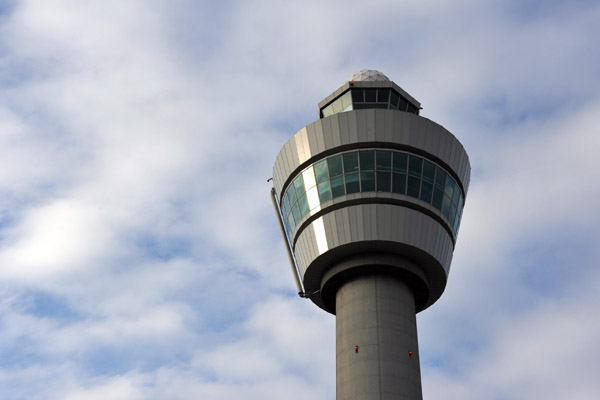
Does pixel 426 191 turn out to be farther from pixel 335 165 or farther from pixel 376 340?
pixel 376 340

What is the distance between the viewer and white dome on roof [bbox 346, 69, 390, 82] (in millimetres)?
48125

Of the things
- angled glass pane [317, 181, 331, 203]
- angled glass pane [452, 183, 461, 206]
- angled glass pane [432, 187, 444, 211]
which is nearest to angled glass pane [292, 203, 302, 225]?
angled glass pane [317, 181, 331, 203]

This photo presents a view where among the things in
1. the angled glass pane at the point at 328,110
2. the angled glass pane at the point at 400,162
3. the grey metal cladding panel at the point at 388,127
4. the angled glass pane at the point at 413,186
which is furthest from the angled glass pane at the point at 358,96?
the angled glass pane at the point at 413,186

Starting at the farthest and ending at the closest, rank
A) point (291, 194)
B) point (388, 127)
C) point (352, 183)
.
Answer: point (291, 194)
point (388, 127)
point (352, 183)

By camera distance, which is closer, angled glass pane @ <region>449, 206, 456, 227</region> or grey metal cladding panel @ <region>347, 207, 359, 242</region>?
grey metal cladding panel @ <region>347, 207, 359, 242</region>

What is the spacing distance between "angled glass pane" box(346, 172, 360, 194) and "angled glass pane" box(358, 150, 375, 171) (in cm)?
64

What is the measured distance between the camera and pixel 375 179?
39.9 m

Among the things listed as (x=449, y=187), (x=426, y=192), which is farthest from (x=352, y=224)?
(x=449, y=187)

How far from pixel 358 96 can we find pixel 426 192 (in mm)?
9696

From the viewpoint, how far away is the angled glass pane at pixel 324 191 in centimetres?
4050

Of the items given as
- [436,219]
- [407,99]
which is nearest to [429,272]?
[436,219]

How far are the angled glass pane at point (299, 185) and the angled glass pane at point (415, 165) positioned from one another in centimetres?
664

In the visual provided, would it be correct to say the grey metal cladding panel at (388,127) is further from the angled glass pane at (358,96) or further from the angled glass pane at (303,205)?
the angled glass pane at (303,205)

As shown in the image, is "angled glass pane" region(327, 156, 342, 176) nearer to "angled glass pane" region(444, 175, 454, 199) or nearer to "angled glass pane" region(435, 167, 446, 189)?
"angled glass pane" region(435, 167, 446, 189)
